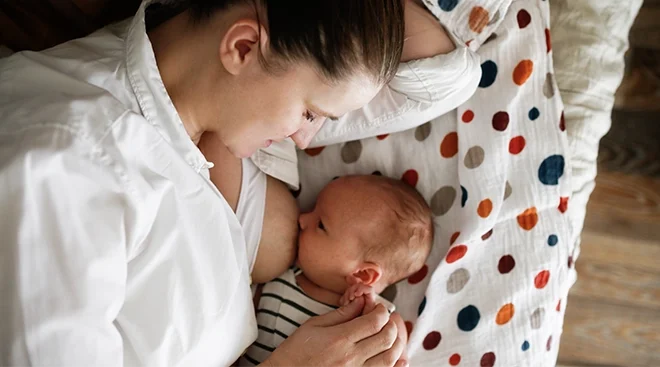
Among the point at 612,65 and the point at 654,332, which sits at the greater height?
the point at 612,65

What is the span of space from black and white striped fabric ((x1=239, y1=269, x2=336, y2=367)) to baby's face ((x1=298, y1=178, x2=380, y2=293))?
2.0 inches

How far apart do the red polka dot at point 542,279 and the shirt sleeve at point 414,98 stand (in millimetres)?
355

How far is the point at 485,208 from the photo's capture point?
3.78 ft

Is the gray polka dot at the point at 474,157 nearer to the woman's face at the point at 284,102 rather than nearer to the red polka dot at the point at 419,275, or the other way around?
the red polka dot at the point at 419,275

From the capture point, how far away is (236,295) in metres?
1.01

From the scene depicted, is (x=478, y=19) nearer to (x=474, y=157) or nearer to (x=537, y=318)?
(x=474, y=157)

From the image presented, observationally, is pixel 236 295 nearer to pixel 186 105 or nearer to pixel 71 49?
pixel 186 105

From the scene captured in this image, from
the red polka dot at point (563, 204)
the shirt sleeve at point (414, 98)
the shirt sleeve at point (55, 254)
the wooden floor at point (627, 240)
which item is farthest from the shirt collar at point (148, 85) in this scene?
the wooden floor at point (627, 240)

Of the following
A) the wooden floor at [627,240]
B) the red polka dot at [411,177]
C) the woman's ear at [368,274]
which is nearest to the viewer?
the woman's ear at [368,274]

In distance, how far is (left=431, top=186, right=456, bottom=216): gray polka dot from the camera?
47.6 inches

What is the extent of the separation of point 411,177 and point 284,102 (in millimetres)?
449

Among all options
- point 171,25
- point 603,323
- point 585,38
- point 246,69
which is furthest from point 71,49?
point 603,323

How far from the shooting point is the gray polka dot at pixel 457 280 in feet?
3.81

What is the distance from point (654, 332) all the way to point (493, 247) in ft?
2.19
